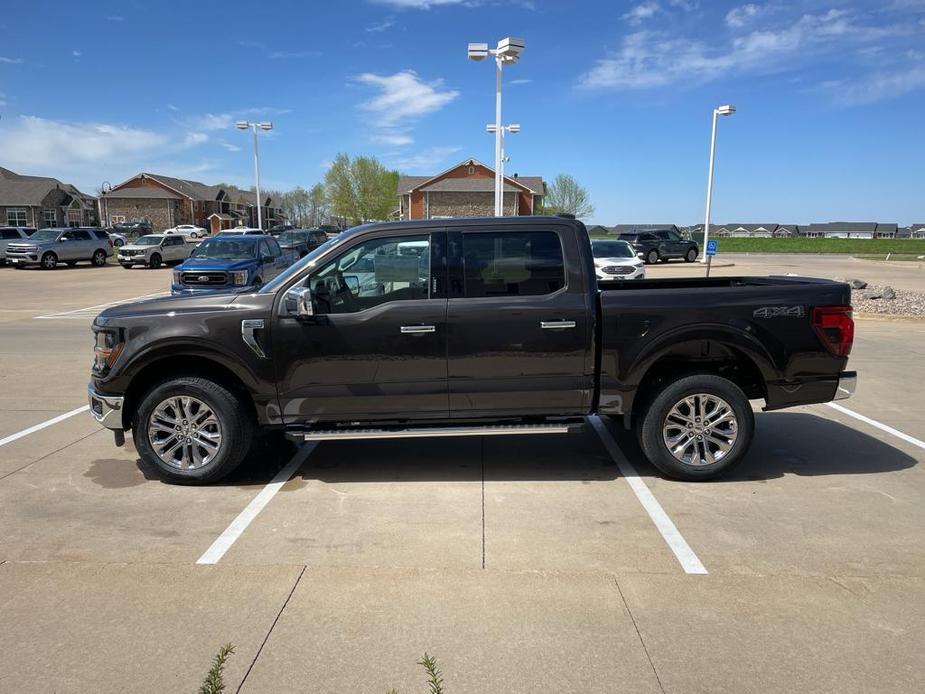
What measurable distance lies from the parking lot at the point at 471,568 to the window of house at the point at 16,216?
8238 cm

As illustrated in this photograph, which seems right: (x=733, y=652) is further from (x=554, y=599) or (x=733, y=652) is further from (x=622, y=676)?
(x=554, y=599)

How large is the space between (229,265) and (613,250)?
472 inches

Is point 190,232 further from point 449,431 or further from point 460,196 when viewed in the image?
point 449,431

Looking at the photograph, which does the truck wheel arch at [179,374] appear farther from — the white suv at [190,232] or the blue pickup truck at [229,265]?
the white suv at [190,232]

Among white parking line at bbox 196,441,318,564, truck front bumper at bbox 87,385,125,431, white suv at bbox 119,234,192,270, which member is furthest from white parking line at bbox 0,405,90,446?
white suv at bbox 119,234,192,270

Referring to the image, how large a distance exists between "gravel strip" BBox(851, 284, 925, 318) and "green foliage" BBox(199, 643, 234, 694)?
50.2 feet

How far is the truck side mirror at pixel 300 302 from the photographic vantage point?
4512 millimetres

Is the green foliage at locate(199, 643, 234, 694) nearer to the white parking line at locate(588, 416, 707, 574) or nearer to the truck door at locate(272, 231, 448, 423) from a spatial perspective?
the truck door at locate(272, 231, 448, 423)

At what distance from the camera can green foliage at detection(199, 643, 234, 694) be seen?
2676 mm

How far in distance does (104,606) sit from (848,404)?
286 inches

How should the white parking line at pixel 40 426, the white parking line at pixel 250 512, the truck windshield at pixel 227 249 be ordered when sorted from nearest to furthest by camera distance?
the white parking line at pixel 250 512
the white parking line at pixel 40 426
the truck windshield at pixel 227 249

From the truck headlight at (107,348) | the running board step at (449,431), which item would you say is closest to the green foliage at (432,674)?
the running board step at (449,431)

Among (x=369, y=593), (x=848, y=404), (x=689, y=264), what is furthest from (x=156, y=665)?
(x=689, y=264)

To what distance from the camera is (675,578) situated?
354 cm
